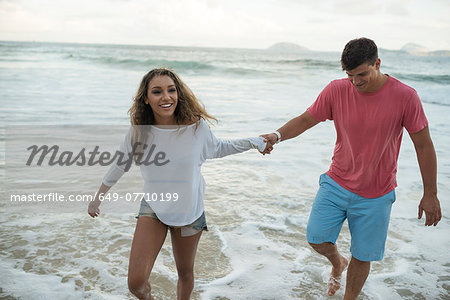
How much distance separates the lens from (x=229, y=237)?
15.3 ft

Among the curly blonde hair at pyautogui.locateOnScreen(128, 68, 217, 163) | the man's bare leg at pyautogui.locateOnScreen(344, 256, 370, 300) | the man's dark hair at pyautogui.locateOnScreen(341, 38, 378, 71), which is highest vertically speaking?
the man's dark hair at pyautogui.locateOnScreen(341, 38, 378, 71)

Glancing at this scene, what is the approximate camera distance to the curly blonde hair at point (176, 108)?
299 cm

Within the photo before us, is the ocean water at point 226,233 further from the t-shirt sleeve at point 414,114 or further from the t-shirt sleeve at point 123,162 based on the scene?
the t-shirt sleeve at point 414,114

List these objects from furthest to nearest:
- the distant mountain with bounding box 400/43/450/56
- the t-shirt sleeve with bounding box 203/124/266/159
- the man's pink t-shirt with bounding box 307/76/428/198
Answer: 1. the distant mountain with bounding box 400/43/450/56
2. the t-shirt sleeve with bounding box 203/124/266/159
3. the man's pink t-shirt with bounding box 307/76/428/198

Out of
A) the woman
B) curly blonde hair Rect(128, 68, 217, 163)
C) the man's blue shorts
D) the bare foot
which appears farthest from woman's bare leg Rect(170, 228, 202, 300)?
the bare foot

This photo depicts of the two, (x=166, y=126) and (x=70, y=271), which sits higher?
(x=166, y=126)

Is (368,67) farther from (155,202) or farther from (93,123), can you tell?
(93,123)

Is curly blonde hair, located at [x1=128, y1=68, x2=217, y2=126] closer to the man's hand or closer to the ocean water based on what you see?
the ocean water

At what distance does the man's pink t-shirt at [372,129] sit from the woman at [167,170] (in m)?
0.93

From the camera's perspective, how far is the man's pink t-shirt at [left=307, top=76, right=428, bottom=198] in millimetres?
2893

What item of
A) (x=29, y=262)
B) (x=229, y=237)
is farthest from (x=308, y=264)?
(x=29, y=262)

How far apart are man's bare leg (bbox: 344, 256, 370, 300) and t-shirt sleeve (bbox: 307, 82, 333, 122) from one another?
1157 mm

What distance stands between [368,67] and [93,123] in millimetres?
8394

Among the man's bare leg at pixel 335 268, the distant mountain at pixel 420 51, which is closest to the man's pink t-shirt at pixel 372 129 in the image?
the man's bare leg at pixel 335 268
